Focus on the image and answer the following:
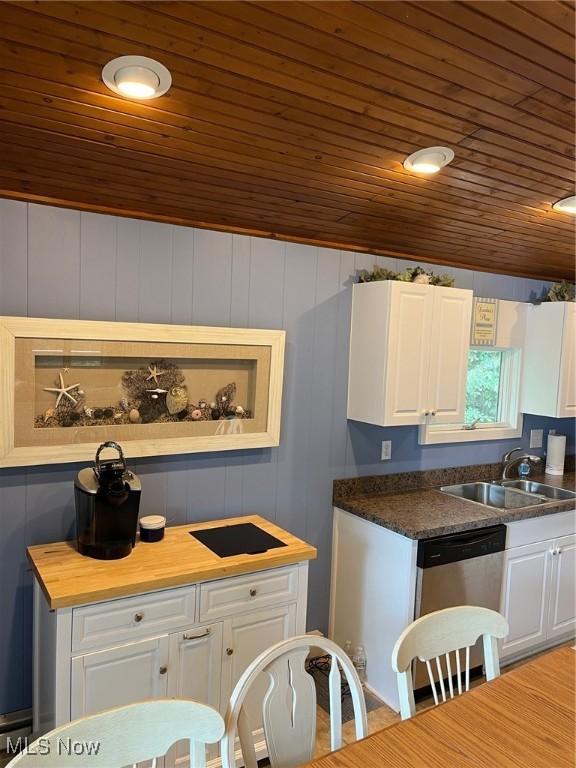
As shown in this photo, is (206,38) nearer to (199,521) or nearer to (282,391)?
(282,391)

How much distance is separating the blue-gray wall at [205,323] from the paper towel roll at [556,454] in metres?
0.92

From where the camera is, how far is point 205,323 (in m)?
2.65

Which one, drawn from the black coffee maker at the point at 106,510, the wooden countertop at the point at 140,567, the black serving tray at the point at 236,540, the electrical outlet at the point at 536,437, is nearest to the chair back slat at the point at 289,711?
the wooden countertop at the point at 140,567

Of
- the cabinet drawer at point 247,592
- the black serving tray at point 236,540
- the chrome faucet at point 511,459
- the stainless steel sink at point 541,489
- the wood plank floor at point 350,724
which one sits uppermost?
the chrome faucet at point 511,459

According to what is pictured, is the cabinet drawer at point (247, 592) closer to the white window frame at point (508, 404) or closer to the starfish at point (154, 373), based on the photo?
the starfish at point (154, 373)

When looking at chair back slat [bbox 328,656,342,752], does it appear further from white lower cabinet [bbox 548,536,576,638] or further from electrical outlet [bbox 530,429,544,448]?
electrical outlet [bbox 530,429,544,448]

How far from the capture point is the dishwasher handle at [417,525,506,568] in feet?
8.80

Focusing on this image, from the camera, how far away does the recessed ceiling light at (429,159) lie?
7.29 feet

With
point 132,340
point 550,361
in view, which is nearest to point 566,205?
point 550,361

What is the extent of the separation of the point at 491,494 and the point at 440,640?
2209 millimetres

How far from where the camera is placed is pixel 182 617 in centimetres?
209

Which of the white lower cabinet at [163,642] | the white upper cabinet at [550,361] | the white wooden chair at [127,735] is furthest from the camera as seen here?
the white upper cabinet at [550,361]

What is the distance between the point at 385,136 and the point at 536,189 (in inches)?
40.2

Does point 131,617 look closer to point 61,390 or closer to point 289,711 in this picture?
point 289,711
